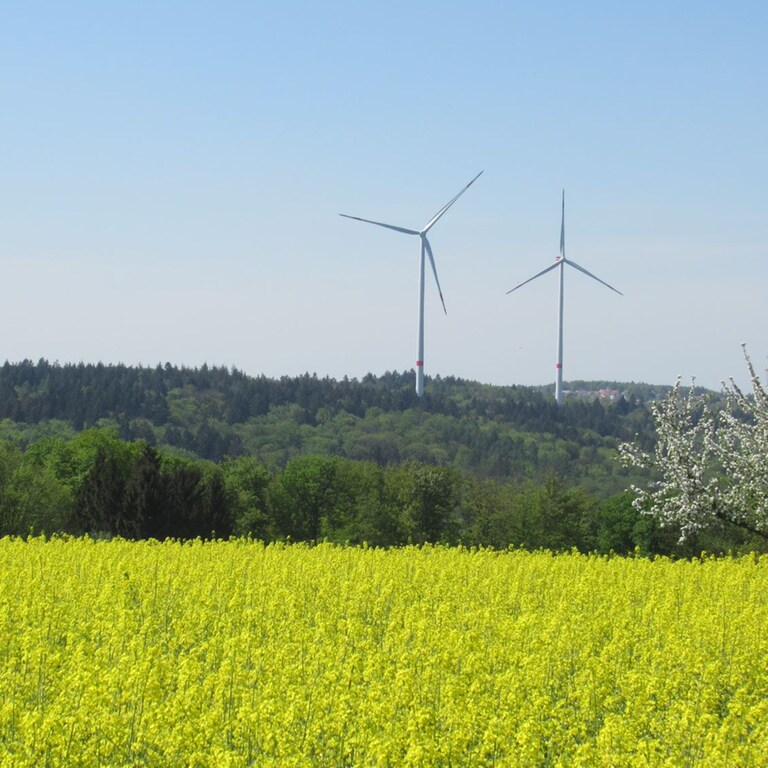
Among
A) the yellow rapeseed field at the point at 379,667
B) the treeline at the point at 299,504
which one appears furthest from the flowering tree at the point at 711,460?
the treeline at the point at 299,504

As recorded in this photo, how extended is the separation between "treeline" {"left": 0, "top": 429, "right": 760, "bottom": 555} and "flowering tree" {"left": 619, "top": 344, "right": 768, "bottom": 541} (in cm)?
4422

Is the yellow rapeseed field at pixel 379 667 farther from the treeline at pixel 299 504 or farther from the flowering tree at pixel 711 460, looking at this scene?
the treeline at pixel 299 504

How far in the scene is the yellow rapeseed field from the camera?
1042 centimetres

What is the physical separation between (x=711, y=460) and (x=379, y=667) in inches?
751

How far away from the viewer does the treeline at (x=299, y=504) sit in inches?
2783

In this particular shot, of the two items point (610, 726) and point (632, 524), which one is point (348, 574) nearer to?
point (610, 726)

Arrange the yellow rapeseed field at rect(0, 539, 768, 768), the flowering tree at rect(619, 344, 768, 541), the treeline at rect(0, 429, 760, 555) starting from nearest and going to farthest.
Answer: the yellow rapeseed field at rect(0, 539, 768, 768)
the flowering tree at rect(619, 344, 768, 541)
the treeline at rect(0, 429, 760, 555)

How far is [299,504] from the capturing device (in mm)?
104750

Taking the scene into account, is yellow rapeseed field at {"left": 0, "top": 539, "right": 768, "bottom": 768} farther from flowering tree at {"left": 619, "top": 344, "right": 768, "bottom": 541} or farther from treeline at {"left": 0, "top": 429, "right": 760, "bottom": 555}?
treeline at {"left": 0, "top": 429, "right": 760, "bottom": 555}

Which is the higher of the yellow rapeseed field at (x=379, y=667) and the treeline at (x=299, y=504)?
the yellow rapeseed field at (x=379, y=667)

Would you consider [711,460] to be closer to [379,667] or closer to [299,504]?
[379,667]

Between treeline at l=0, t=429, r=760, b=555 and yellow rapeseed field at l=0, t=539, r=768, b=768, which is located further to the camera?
treeline at l=0, t=429, r=760, b=555

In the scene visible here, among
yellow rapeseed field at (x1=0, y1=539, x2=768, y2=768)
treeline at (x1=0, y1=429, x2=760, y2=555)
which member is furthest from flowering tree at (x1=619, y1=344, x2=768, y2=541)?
treeline at (x1=0, y1=429, x2=760, y2=555)

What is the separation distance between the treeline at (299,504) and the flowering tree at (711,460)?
44.2m
